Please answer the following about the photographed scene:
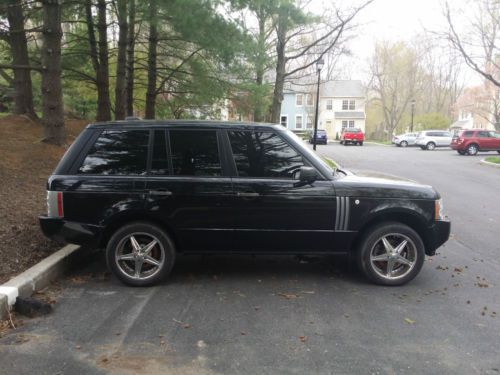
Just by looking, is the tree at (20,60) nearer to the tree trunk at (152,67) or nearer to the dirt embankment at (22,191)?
the dirt embankment at (22,191)

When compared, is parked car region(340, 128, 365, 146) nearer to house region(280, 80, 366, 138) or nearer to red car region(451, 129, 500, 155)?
red car region(451, 129, 500, 155)

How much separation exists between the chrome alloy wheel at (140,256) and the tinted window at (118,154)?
73cm

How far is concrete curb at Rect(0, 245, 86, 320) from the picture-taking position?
163 inches

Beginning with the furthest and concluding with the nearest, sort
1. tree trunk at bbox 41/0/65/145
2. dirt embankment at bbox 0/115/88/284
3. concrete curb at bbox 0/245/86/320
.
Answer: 1. tree trunk at bbox 41/0/65/145
2. dirt embankment at bbox 0/115/88/284
3. concrete curb at bbox 0/245/86/320

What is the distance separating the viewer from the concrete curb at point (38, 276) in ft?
13.6

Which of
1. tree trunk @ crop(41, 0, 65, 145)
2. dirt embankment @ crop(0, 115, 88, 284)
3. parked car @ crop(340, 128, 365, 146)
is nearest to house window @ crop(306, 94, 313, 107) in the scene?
parked car @ crop(340, 128, 365, 146)

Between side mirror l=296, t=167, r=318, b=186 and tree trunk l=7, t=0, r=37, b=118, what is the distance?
11.1 metres

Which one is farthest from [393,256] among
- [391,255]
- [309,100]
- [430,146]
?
[309,100]

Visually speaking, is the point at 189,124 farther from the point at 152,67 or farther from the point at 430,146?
the point at 430,146

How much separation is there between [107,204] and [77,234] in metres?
0.47

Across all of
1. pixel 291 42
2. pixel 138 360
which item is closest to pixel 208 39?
pixel 138 360

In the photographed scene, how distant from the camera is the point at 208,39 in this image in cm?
1130

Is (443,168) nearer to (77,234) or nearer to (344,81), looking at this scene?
(77,234)

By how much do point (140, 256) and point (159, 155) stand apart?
1.11 m
